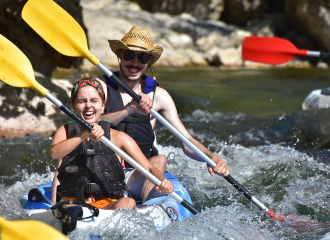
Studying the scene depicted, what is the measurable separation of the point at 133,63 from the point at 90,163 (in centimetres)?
88

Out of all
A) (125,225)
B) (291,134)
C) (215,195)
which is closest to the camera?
(125,225)

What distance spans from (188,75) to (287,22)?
4.42 metres

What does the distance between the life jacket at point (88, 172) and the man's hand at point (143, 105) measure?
1.05ft

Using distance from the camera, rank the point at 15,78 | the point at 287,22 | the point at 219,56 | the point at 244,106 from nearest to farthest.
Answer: the point at 15,78 → the point at 244,106 → the point at 219,56 → the point at 287,22

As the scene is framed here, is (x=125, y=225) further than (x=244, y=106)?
No

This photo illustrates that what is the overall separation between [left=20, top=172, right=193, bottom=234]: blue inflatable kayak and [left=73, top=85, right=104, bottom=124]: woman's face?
567mm

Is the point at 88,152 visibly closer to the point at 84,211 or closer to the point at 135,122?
the point at 84,211

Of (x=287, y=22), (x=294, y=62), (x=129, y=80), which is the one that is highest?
(x=129, y=80)

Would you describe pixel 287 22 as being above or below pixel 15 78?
below

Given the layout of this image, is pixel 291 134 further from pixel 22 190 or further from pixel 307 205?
pixel 22 190

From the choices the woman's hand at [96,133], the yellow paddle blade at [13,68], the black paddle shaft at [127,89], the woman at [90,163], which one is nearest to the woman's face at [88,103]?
the woman at [90,163]

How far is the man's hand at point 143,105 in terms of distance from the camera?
2916 mm

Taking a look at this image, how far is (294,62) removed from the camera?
462 inches

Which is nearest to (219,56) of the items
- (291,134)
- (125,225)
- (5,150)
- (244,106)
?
(244,106)
